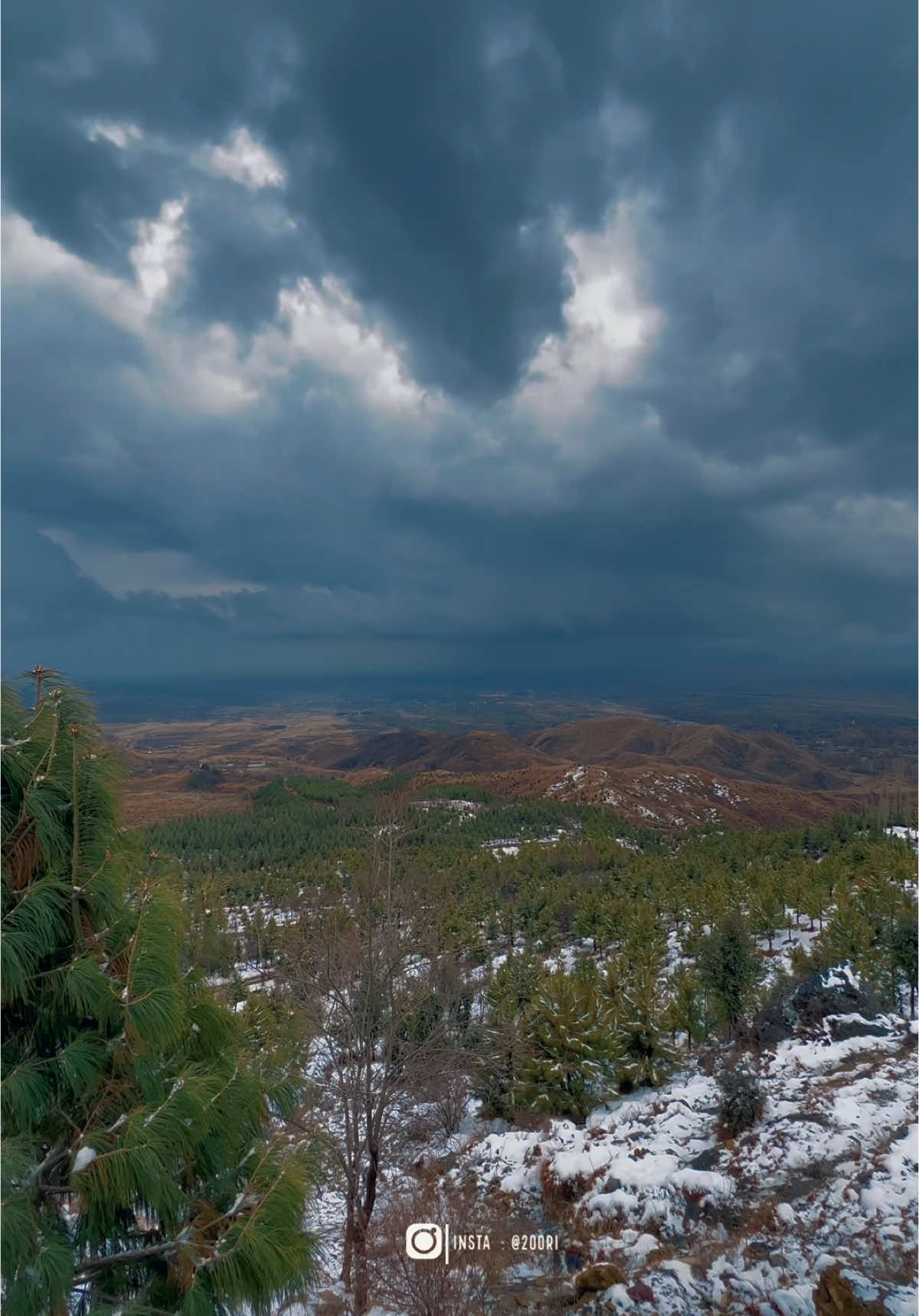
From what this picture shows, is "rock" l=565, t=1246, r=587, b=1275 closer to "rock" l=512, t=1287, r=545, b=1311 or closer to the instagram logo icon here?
"rock" l=512, t=1287, r=545, b=1311

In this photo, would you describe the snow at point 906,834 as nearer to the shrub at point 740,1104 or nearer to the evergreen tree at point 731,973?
the evergreen tree at point 731,973

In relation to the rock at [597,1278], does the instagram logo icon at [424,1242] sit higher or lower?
higher

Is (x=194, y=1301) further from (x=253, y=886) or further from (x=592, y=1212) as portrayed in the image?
(x=253, y=886)

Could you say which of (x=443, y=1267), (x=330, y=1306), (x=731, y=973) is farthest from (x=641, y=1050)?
(x=443, y=1267)

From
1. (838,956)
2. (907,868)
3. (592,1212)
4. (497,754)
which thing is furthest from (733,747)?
(592,1212)

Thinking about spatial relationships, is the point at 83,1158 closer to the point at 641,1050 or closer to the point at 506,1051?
the point at 506,1051

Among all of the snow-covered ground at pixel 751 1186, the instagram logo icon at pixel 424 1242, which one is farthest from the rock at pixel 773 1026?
the instagram logo icon at pixel 424 1242
